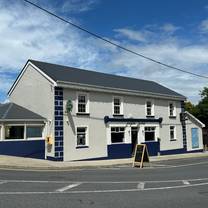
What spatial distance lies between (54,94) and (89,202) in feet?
51.0

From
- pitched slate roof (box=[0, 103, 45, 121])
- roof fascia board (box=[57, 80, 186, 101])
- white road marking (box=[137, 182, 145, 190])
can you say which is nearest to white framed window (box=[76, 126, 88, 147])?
pitched slate roof (box=[0, 103, 45, 121])

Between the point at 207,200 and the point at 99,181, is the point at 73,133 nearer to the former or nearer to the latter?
the point at 99,181

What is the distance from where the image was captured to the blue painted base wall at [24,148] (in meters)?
23.4

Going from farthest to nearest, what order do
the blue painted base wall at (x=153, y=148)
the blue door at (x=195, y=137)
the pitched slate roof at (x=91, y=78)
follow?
the blue door at (x=195, y=137) < the blue painted base wall at (x=153, y=148) < the pitched slate roof at (x=91, y=78)

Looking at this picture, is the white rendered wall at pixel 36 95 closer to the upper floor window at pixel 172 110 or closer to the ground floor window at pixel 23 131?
the ground floor window at pixel 23 131

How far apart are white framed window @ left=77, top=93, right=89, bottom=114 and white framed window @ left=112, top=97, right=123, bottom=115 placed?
121 inches

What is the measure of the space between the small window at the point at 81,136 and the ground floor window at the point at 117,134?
2.96m

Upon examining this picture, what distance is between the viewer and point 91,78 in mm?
28828

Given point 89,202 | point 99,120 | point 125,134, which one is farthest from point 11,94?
point 89,202

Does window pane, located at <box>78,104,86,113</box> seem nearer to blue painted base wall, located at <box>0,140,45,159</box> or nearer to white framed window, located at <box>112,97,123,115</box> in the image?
white framed window, located at <box>112,97,123,115</box>

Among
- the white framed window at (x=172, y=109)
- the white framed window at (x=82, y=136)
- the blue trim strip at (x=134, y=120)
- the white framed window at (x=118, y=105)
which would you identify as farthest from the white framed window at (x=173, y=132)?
the white framed window at (x=82, y=136)

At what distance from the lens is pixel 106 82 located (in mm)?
29250

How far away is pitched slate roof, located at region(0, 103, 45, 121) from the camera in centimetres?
Result: 2380

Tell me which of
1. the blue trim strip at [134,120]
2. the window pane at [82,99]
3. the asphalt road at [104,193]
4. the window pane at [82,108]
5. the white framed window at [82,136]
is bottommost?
the asphalt road at [104,193]
